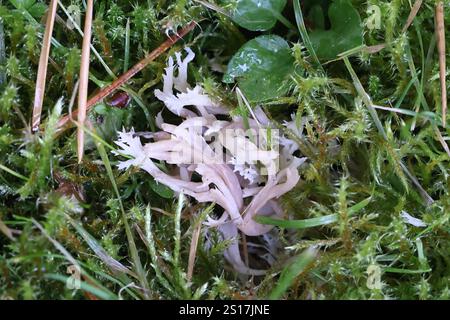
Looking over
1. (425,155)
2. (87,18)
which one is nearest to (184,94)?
(87,18)

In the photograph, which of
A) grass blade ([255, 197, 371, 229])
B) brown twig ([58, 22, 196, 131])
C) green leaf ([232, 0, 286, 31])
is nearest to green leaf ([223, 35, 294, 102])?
green leaf ([232, 0, 286, 31])

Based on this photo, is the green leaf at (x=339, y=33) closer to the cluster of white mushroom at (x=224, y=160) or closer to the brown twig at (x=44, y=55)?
the cluster of white mushroom at (x=224, y=160)

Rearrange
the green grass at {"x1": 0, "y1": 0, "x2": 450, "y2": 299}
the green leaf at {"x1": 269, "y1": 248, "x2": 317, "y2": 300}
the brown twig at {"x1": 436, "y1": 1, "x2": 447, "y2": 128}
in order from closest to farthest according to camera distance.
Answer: the green leaf at {"x1": 269, "y1": 248, "x2": 317, "y2": 300} → the green grass at {"x1": 0, "y1": 0, "x2": 450, "y2": 299} → the brown twig at {"x1": 436, "y1": 1, "x2": 447, "y2": 128}

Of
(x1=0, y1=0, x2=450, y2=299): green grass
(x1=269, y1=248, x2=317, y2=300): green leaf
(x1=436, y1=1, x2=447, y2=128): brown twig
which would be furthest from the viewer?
(x1=436, y1=1, x2=447, y2=128): brown twig

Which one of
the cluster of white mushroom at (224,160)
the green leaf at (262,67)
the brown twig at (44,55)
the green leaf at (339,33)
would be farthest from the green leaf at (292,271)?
the brown twig at (44,55)

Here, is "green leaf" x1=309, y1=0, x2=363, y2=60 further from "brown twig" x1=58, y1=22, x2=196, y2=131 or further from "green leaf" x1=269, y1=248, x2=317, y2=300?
"green leaf" x1=269, y1=248, x2=317, y2=300
